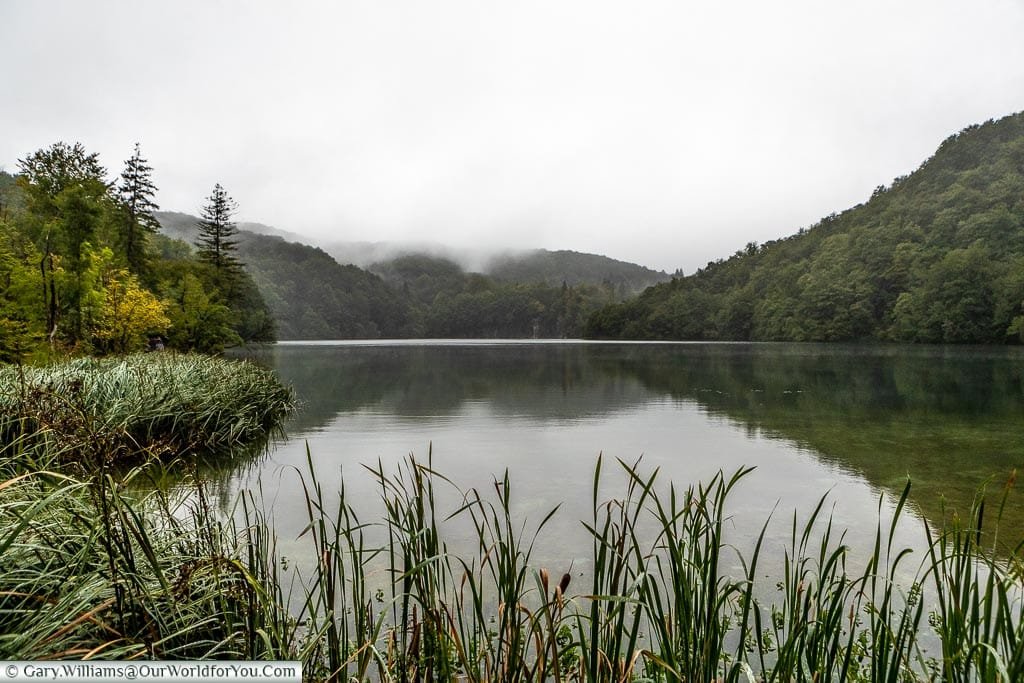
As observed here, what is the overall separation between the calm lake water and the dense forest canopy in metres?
5.41

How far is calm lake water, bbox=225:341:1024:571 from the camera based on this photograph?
662 centimetres

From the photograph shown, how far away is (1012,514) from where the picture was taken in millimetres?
6094

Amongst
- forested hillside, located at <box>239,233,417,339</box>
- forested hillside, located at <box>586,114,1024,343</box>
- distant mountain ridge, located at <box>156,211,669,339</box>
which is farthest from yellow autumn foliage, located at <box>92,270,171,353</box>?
distant mountain ridge, located at <box>156,211,669,339</box>

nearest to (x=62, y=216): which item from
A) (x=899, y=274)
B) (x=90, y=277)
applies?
(x=90, y=277)

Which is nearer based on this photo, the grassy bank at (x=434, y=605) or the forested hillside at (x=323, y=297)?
the grassy bank at (x=434, y=605)

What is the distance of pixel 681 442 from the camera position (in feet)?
35.3

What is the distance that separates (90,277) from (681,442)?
16.7 m

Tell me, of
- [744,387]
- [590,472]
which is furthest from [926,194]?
[590,472]

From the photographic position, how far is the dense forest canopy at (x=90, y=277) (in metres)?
14.1

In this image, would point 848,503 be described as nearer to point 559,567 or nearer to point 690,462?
→ point 690,462

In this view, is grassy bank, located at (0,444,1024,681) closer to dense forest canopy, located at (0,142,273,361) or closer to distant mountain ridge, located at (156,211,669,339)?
dense forest canopy, located at (0,142,273,361)

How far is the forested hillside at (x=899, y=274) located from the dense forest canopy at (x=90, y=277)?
62.7 m

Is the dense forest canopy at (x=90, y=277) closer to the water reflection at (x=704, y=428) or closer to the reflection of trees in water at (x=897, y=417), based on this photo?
the water reflection at (x=704, y=428)

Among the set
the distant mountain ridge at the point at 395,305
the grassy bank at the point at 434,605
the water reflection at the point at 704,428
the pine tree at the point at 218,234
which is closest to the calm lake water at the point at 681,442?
the water reflection at the point at 704,428
